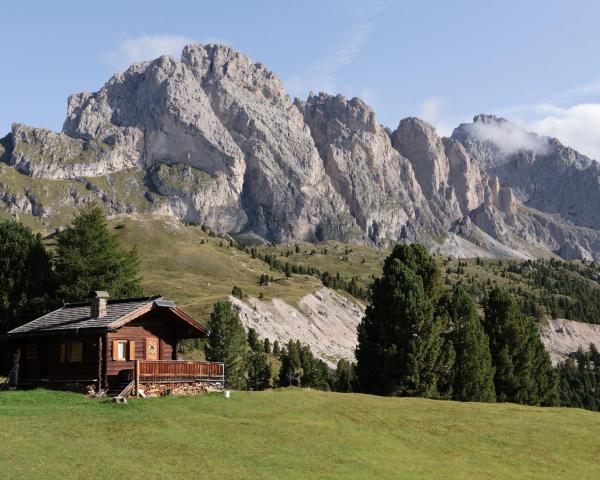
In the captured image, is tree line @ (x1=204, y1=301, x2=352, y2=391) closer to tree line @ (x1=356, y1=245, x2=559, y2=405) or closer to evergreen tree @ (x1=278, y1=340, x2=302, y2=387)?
evergreen tree @ (x1=278, y1=340, x2=302, y2=387)

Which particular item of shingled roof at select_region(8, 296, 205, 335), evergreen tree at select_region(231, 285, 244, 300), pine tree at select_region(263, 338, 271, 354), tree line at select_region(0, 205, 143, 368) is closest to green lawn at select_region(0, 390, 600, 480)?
shingled roof at select_region(8, 296, 205, 335)

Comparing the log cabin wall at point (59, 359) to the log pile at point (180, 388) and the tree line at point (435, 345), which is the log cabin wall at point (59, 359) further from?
the tree line at point (435, 345)

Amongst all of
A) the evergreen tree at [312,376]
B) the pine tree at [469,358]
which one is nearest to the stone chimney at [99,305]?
the pine tree at [469,358]

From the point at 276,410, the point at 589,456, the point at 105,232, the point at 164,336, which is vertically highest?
the point at 105,232

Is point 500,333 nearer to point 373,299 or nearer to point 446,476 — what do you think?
point 373,299

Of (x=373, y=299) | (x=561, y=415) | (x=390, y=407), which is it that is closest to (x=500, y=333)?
(x=373, y=299)

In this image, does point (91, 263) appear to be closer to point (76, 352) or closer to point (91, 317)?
point (91, 317)

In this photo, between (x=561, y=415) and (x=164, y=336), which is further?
(x=164, y=336)

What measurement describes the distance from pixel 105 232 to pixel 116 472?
5110 centimetres

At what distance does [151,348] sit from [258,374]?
64580 mm

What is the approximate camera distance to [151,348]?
5028cm

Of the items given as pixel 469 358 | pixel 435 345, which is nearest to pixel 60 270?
pixel 435 345

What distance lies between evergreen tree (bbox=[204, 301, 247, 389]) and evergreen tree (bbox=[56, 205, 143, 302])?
18.4 meters

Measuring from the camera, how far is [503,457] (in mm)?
33469
